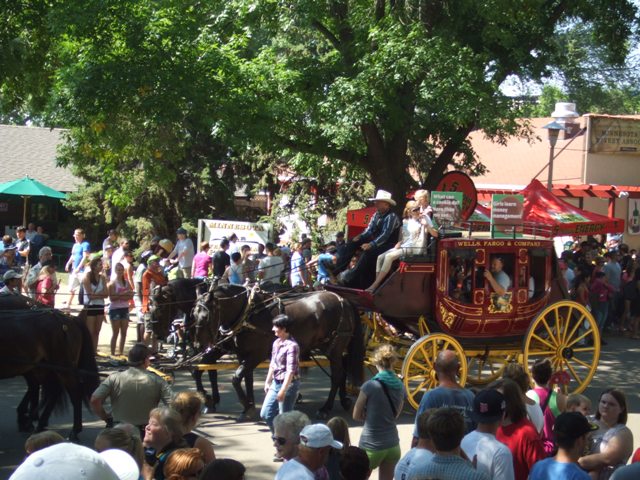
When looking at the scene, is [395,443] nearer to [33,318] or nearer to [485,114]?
[33,318]

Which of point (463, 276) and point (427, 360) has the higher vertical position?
point (463, 276)

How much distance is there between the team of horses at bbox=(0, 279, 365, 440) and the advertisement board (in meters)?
7.79

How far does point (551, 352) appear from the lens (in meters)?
12.5

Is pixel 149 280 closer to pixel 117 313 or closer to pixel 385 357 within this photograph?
pixel 117 313

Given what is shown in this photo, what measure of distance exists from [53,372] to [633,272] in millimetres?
14705

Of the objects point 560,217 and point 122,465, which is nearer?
point 122,465

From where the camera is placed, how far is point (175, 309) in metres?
11.3

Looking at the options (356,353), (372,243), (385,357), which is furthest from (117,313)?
(385,357)

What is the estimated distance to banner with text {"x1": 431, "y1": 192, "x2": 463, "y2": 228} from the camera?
1312 centimetres

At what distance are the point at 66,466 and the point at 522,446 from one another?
3848mm

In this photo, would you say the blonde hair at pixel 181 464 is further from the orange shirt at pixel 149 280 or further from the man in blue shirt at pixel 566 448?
the orange shirt at pixel 149 280

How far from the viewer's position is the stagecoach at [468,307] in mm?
11625

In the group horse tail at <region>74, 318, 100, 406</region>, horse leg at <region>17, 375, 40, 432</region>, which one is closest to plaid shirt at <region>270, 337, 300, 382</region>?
horse tail at <region>74, 318, 100, 406</region>

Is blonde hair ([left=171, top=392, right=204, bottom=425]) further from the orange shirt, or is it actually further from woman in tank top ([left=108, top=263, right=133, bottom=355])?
the orange shirt
